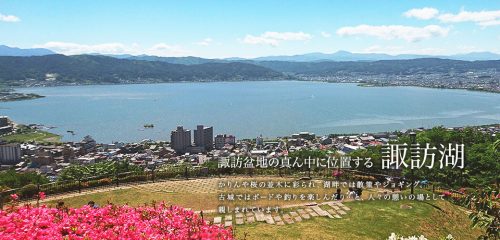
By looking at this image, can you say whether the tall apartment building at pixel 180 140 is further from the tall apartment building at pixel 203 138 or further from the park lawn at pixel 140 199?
the park lawn at pixel 140 199

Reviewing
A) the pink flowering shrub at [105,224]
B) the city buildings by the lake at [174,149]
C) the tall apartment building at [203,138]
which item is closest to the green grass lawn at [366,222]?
the pink flowering shrub at [105,224]

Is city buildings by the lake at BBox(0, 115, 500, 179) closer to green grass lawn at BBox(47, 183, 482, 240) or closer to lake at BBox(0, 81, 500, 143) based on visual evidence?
lake at BBox(0, 81, 500, 143)

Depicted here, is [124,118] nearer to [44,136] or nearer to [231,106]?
[44,136]

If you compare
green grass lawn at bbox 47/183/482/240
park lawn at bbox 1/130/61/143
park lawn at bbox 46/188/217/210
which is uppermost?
green grass lawn at bbox 47/183/482/240

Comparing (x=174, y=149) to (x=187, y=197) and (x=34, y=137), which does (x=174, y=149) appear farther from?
(x=187, y=197)

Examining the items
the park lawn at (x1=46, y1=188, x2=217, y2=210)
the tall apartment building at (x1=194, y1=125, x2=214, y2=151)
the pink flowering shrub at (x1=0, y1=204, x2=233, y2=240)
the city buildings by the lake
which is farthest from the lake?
the pink flowering shrub at (x1=0, y1=204, x2=233, y2=240)

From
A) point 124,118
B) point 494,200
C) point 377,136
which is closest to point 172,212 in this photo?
point 494,200

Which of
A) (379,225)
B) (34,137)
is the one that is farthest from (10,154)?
(379,225)
